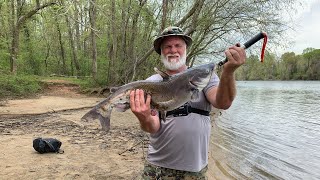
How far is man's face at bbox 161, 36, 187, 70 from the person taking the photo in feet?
9.82

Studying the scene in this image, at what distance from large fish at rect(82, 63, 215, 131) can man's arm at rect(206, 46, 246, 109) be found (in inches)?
5.2

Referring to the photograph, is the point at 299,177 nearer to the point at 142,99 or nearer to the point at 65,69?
the point at 142,99

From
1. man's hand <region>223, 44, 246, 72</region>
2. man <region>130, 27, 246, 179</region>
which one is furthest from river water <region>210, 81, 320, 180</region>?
man's hand <region>223, 44, 246, 72</region>

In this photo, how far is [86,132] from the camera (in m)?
10.0

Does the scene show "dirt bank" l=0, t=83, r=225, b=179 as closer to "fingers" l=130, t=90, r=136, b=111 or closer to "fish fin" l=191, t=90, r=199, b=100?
"fingers" l=130, t=90, r=136, b=111

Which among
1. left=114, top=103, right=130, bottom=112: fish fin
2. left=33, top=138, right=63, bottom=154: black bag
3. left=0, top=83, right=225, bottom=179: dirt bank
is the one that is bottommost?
left=0, top=83, right=225, bottom=179: dirt bank

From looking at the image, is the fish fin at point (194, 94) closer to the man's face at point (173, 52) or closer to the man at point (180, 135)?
the man at point (180, 135)

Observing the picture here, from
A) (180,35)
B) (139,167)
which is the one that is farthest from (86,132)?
(180,35)

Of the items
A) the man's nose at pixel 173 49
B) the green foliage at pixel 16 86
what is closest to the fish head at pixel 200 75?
the man's nose at pixel 173 49

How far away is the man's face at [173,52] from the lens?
2.99 m

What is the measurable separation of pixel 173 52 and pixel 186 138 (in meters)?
0.79

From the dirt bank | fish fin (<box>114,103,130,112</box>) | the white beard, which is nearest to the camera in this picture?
fish fin (<box>114,103,130,112</box>)

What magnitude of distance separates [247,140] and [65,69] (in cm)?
2815

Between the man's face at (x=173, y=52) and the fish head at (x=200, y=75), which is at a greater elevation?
the man's face at (x=173, y=52)
